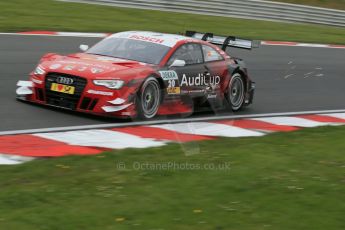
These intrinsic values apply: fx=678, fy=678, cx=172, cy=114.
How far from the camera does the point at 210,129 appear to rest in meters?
9.81

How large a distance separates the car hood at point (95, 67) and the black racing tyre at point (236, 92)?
2.29 m

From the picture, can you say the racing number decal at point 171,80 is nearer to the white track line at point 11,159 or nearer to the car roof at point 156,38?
the car roof at point 156,38

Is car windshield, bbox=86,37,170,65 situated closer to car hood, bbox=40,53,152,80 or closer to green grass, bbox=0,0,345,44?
car hood, bbox=40,53,152,80

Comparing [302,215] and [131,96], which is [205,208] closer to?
[302,215]

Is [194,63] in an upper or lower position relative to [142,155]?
upper

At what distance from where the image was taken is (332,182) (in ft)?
22.1

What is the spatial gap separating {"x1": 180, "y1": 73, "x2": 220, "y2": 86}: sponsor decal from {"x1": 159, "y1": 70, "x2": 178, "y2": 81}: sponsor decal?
20 cm

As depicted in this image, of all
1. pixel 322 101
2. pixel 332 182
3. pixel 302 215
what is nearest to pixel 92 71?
pixel 332 182

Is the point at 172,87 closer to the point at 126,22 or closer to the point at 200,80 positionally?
the point at 200,80

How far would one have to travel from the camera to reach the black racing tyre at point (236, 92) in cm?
1196

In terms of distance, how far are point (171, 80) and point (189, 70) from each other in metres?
0.59

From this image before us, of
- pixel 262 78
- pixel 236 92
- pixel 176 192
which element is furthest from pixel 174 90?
pixel 262 78

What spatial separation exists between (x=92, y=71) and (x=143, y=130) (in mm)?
1205

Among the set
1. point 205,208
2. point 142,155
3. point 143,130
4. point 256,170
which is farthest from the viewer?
point 143,130
